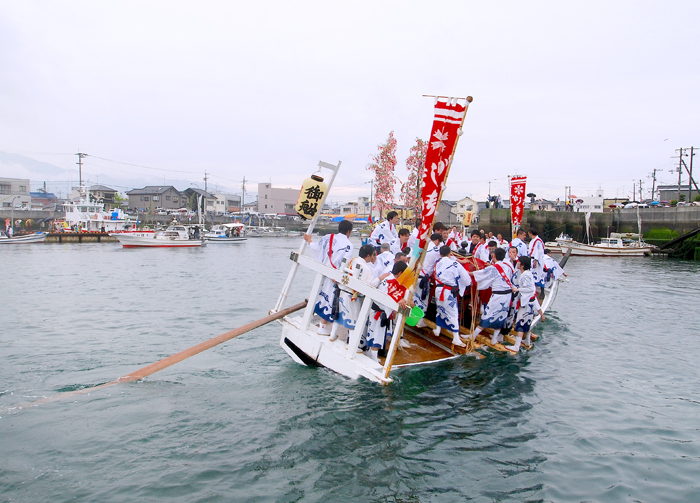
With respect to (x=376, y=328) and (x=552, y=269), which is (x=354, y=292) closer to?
(x=376, y=328)

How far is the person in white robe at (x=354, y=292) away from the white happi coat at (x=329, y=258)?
24 centimetres

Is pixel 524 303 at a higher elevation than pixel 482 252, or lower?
lower

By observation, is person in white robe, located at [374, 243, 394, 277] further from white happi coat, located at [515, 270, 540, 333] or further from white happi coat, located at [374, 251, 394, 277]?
white happi coat, located at [515, 270, 540, 333]

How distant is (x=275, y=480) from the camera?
534cm

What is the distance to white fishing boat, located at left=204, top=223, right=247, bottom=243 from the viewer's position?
196 ft

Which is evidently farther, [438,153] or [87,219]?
[87,219]

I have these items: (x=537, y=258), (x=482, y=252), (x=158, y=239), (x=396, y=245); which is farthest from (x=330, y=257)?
(x=158, y=239)

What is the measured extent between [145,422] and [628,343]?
11.9m

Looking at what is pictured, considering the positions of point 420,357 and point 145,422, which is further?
point 420,357

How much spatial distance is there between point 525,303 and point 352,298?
14.7 ft

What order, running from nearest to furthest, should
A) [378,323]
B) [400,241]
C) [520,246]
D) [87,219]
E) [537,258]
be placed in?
1. [378,323]
2. [400,241]
3. [537,258]
4. [520,246]
5. [87,219]

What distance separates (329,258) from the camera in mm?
8336

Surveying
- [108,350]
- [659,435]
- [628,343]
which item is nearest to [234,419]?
[108,350]

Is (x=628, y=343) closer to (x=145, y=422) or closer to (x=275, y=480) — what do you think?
(x=275, y=480)
